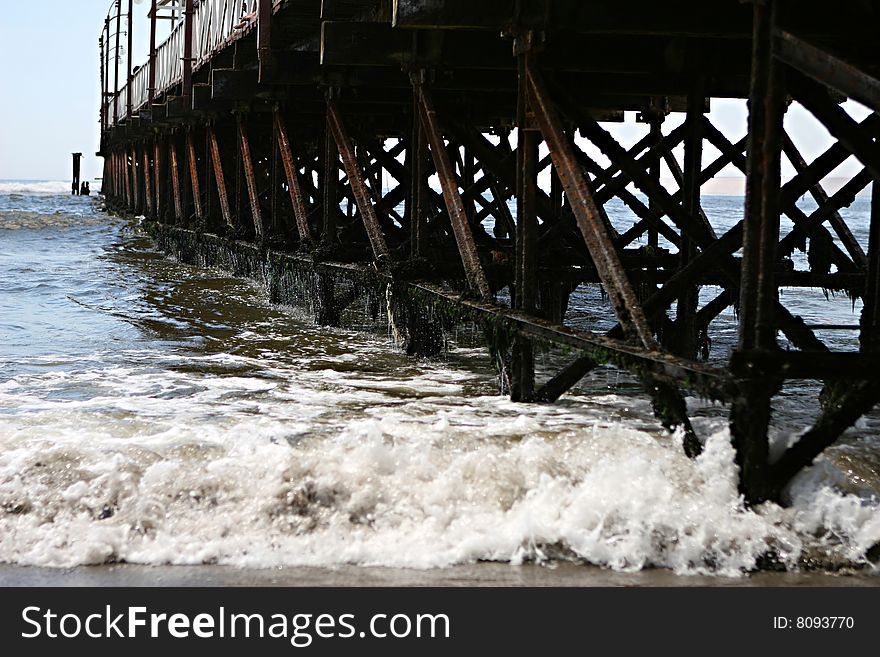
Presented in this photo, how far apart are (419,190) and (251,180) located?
22.9 ft

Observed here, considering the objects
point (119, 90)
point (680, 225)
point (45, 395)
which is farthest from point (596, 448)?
point (119, 90)

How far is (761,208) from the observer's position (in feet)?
16.0

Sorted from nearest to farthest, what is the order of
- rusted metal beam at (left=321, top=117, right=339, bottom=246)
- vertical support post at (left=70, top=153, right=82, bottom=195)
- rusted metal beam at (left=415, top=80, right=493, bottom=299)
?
rusted metal beam at (left=415, top=80, right=493, bottom=299), rusted metal beam at (left=321, top=117, right=339, bottom=246), vertical support post at (left=70, top=153, right=82, bottom=195)

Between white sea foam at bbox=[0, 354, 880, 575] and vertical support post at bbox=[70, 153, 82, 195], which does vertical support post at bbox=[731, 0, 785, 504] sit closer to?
white sea foam at bbox=[0, 354, 880, 575]

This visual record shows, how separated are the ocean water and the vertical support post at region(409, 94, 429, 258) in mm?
1408

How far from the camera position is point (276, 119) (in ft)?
47.0

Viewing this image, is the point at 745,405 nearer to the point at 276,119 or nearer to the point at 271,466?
the point at 271,466

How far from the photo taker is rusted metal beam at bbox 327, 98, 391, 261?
10.4m

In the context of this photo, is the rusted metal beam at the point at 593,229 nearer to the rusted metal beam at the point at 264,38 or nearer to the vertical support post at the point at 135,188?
the rusted metal beam at the point at 264,38

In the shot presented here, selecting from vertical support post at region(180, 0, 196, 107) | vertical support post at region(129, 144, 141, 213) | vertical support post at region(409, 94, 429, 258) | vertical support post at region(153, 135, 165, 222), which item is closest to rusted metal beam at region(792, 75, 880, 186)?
vertical support post at region(409, 94, 429, 258)

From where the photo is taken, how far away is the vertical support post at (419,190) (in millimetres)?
9508

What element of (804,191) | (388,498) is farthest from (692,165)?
(388,498)
